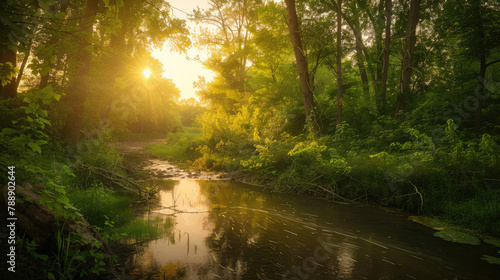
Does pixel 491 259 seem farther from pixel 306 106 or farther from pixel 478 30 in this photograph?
pixel 306 106

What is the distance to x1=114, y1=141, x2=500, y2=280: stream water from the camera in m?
4.01

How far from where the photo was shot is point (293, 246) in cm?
493

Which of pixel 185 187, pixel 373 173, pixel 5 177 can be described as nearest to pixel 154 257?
pixel 5 177

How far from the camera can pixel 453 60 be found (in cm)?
1180

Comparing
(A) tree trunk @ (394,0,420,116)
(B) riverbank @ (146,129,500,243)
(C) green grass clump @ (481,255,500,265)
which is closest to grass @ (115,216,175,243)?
(B) riverbank @ (146,129,500,243)

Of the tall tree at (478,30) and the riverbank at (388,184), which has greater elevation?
the tall tree at (478,30)

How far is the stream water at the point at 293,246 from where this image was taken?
4.01m

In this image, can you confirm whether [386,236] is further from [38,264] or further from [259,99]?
[259,99]

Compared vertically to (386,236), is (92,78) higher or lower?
higher

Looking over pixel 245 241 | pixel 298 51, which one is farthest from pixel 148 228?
pixel 298 51

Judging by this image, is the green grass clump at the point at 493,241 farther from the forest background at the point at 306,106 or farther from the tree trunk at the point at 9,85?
the tree trunk at the point at 9,85

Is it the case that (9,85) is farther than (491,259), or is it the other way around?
(9,85)

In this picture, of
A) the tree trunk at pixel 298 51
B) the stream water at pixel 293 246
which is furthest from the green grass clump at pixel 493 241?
the tree trunk at pixel 298 51

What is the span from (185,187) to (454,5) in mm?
11713
